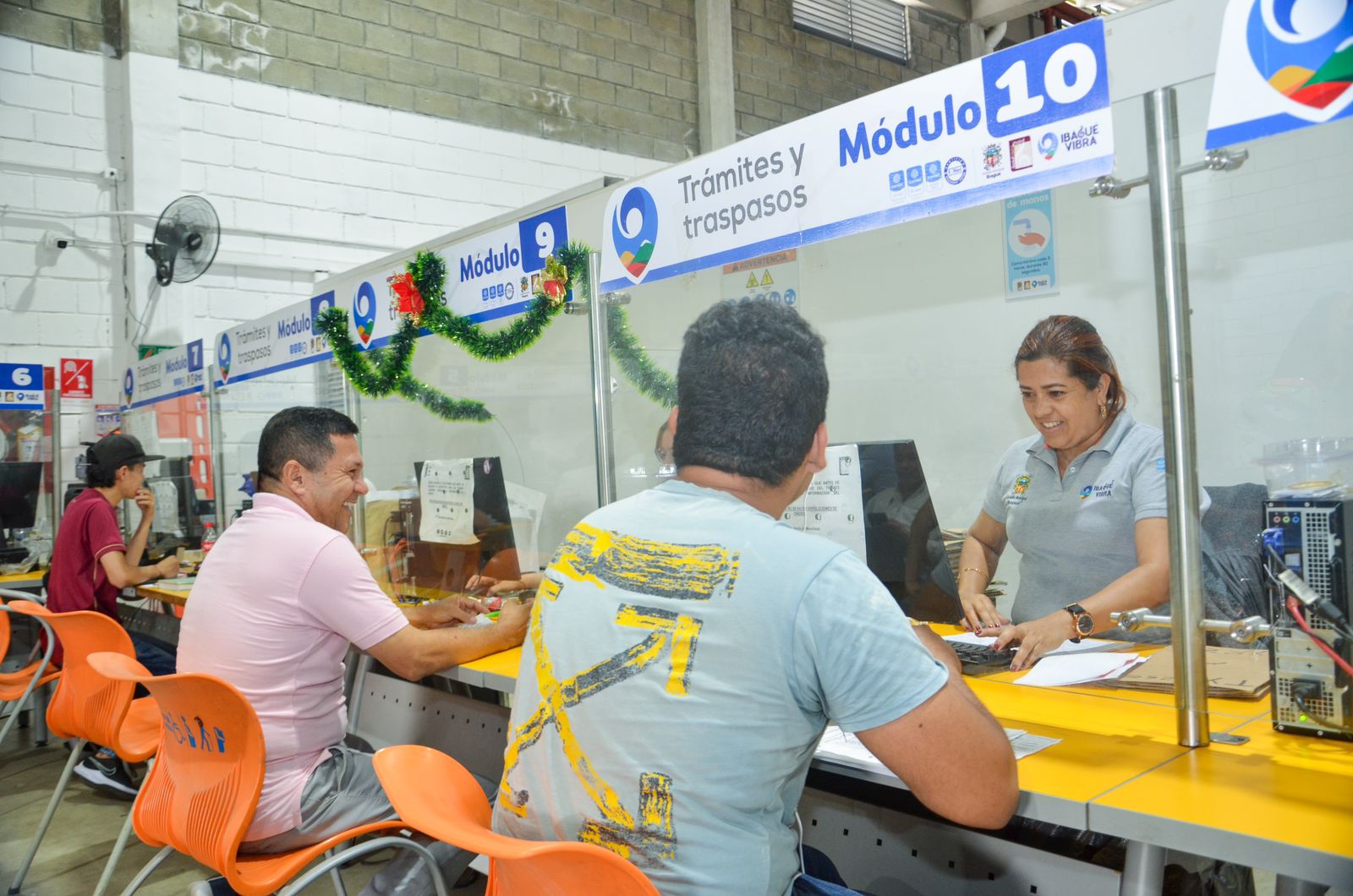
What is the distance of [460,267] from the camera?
2.85 meters

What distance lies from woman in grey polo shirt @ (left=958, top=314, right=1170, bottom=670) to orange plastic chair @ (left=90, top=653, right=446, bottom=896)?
51.5 inches

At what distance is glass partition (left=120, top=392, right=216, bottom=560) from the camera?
189 inches

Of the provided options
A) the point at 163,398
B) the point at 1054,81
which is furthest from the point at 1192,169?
the point at 163,398

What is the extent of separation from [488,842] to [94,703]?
2098 millimetres

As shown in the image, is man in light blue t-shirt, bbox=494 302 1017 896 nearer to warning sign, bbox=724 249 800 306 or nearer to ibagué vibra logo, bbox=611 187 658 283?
warning sign, bbox=724 249 800 306

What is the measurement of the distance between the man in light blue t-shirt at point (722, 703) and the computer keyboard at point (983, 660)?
747mm

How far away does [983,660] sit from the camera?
1.82 metres

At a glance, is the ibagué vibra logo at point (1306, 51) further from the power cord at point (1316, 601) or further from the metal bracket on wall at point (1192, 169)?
the power cord at point (1316, 601)

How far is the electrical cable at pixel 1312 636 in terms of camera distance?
1.25m

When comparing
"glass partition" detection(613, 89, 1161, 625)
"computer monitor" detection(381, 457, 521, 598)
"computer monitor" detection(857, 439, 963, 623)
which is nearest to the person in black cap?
"computer monitor" detection(381, 457, 521, 598)

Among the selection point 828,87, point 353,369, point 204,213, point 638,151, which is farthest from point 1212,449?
point 828,87

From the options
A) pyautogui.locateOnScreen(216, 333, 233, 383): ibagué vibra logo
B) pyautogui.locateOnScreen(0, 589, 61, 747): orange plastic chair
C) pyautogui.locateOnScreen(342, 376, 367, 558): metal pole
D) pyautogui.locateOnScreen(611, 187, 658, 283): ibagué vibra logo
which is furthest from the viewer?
pyautogui.locateOnScreen(216, 333, 233, 383): ibagué vibra logo

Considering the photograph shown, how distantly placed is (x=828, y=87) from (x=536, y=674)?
7.60 meters

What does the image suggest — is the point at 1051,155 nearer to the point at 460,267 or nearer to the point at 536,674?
the point at 536,674
